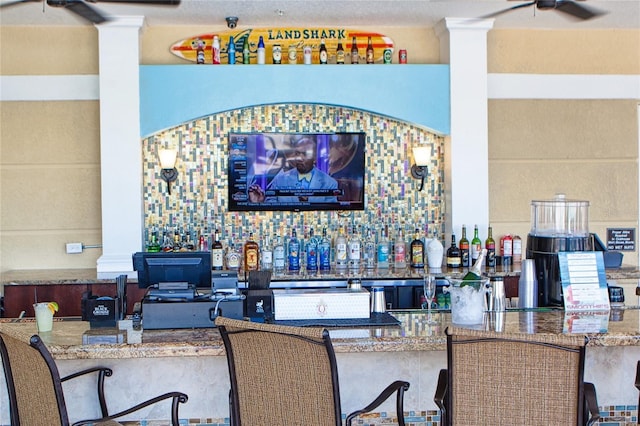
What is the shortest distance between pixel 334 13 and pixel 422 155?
4.43 ft

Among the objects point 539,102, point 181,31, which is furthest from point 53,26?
point 539,102

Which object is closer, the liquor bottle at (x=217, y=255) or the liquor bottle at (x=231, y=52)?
the liquor bottle at (x=217, y=255)

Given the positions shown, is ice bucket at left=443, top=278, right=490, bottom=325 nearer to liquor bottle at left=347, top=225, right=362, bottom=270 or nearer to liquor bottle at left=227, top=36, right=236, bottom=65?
liquor bottle at left=347, top=225, right=362, bottom=270

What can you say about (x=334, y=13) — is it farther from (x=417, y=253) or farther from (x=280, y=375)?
(x=280, y=375)

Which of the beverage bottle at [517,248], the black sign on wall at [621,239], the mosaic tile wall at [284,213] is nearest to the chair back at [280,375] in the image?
the mosaic tile wall at [284,213]

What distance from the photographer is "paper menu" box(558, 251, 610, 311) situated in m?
3.58

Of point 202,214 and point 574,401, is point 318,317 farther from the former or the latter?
point 202,214

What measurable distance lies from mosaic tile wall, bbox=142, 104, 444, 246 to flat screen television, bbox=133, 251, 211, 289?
3099mm

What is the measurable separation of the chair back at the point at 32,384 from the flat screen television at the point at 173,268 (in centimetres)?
74

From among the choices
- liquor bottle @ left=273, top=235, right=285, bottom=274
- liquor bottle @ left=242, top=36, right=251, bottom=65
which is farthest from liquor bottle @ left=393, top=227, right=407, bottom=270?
liquor bottle @ left=242, top=36, right=251, bottom=65

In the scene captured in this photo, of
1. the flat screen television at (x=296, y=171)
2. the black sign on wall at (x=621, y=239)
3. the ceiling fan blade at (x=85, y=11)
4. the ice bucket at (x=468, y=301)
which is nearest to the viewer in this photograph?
the ice bucket at (x=468, y=301)

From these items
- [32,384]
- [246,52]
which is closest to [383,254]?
[246,52]

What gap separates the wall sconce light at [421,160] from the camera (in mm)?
6391

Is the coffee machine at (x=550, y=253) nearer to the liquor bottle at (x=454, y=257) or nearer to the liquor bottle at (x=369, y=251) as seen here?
the liquor bottle at (x=454, y=257)
